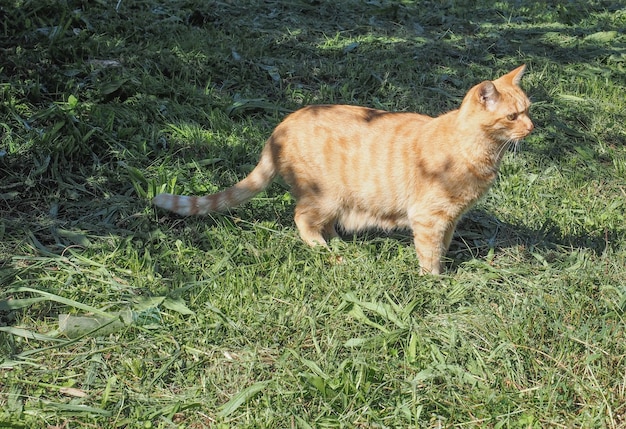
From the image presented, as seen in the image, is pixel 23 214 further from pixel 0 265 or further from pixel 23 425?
pixel 23 425

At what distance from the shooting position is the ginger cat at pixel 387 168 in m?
4.01

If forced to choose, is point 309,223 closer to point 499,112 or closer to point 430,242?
point 430,242

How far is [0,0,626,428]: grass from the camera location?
3.18 metres

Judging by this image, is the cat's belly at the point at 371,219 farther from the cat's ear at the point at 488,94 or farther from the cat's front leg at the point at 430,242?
the cat's ear at the point at 488,94

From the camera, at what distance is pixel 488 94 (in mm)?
3859

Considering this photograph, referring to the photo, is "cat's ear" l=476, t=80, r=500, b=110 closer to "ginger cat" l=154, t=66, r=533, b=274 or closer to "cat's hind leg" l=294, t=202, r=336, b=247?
"ginger cat" l=154, t=66, r=533, b=274

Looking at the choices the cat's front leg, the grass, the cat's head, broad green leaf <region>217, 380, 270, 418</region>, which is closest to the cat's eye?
the cat's head

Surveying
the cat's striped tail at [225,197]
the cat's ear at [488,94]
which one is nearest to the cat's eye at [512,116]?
the cat's ear at [488,94]

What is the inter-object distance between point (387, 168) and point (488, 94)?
2.47 ft

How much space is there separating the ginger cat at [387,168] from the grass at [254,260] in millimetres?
173

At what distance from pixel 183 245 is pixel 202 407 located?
123 cm


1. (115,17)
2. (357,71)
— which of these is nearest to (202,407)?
(357,71)

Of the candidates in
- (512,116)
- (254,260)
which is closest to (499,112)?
(512,116)

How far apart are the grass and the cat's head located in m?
0.78
